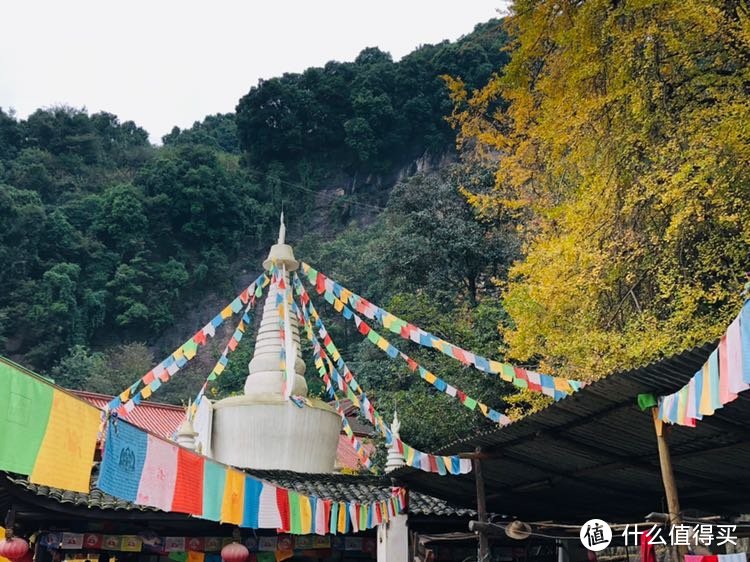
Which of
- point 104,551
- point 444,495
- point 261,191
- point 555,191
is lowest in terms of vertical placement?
point 104,551

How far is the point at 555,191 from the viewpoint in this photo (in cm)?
1606

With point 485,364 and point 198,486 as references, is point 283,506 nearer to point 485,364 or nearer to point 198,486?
point 198,486

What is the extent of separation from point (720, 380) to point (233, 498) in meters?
5.99

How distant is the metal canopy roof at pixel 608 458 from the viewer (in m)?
6.53

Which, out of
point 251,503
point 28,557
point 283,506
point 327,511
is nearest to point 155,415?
point 28,557

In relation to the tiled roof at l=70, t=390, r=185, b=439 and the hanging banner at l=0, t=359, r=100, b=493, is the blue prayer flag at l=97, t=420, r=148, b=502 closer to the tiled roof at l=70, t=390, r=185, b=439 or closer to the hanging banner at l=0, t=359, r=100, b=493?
the hanging banner at l=0, t=359, r=100, b=493

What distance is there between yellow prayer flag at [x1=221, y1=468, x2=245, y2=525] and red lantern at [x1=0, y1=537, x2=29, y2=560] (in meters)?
3.75

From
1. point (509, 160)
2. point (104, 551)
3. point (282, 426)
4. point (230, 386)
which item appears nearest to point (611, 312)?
point (509, 160)

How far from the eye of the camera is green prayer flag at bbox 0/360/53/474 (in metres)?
5.29

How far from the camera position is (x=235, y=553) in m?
11.6

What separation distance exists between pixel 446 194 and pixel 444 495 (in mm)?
22915

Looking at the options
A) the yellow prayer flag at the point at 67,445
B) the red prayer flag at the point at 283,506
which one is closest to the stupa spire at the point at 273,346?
the red prayer flag at the point at 283,506

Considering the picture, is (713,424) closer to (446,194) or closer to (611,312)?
(611,312)

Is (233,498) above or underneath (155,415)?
underneath
